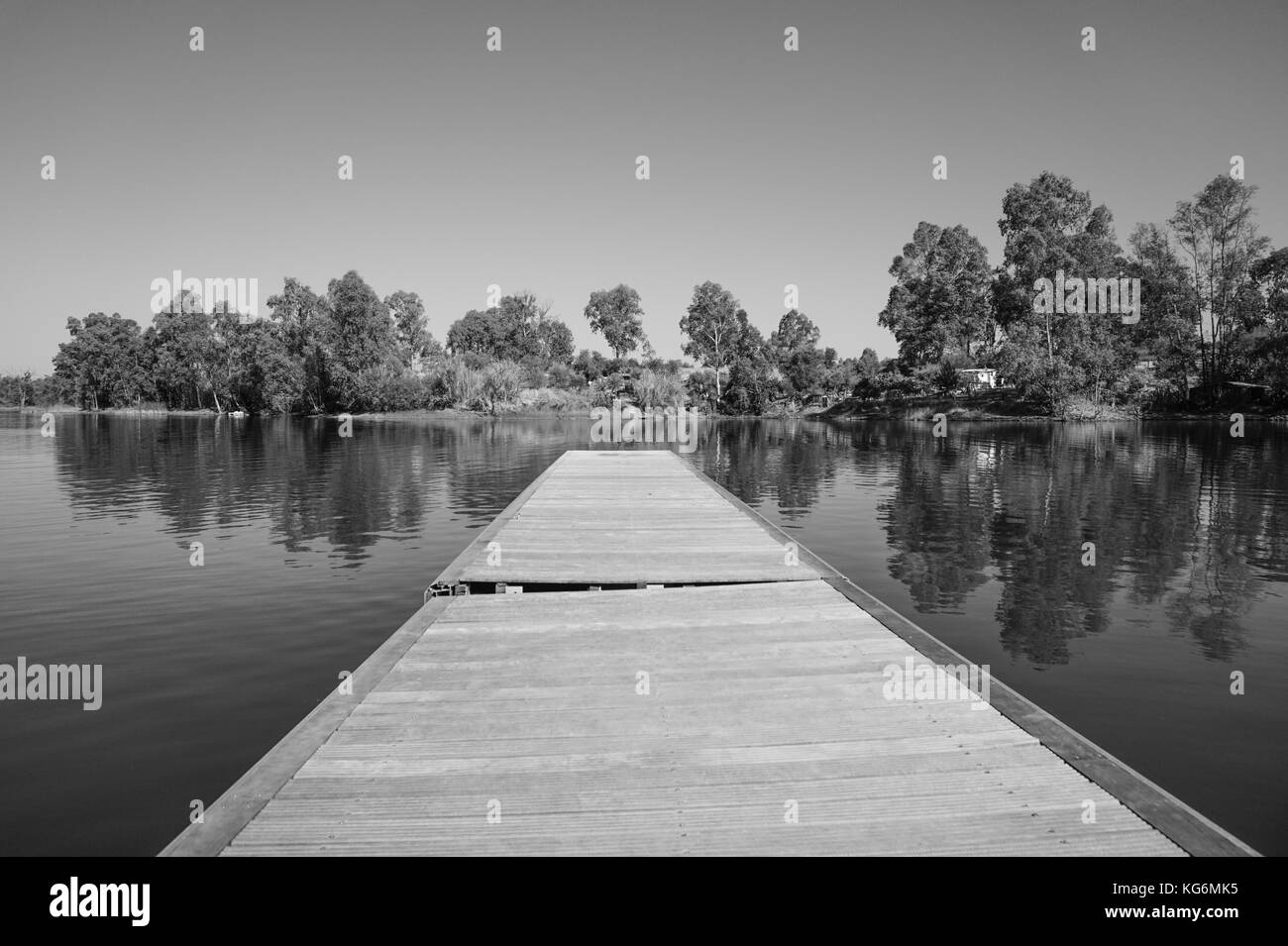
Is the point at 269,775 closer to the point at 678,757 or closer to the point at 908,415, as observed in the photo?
the point at 678,757

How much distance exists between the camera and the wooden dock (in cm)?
352

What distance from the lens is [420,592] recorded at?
11.4 m

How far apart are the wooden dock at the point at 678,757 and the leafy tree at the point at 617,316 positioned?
11035 cm

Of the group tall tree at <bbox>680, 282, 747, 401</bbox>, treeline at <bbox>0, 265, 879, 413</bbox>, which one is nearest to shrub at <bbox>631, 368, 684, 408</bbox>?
treeline at <bbox>0, 265, 879, 413</bbox>

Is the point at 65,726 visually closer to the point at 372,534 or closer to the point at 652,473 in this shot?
the point at 372,534

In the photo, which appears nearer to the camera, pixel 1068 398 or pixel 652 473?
pixel 652 473

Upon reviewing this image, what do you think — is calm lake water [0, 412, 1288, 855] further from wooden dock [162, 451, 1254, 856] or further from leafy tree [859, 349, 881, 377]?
leafy tree [859, 349, 881, 377]

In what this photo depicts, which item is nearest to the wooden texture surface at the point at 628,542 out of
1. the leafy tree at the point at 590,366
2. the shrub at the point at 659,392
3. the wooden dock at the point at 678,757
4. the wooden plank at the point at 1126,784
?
the wooden dock at the point at 678,757

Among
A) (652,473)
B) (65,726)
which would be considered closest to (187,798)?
(65,726)

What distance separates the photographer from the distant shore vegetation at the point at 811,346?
208 ft

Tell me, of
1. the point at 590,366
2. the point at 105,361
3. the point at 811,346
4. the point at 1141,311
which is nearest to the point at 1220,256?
the point at 1141,311

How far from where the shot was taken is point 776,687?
5.48 metres
